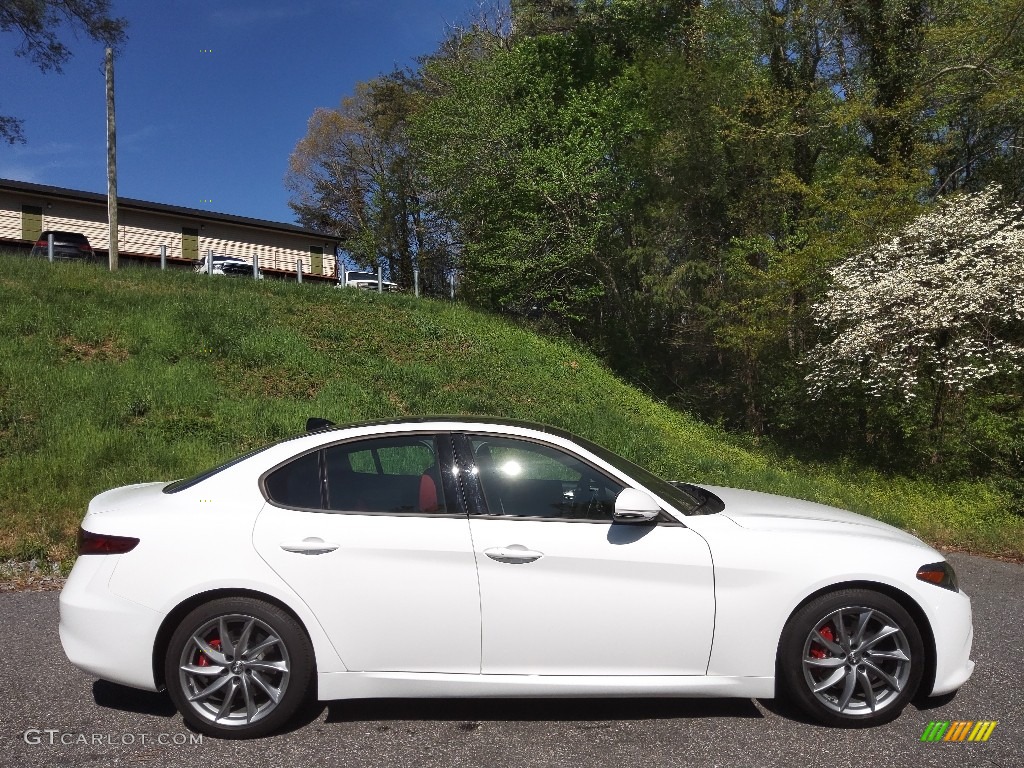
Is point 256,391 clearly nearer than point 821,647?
No

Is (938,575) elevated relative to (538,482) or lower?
lower

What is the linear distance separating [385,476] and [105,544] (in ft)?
4.44

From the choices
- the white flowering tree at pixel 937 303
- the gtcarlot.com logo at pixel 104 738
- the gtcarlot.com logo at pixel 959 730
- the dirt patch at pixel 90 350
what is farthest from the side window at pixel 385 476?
the white flowering tree at pixel 937 303

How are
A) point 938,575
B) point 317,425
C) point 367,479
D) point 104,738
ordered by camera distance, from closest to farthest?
point 104,738, point 938,575, point 367,479, point 317,425

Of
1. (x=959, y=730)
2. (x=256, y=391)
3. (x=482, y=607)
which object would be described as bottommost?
(x=959, y=730)

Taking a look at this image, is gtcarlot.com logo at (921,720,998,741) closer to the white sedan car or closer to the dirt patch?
the white sedan car

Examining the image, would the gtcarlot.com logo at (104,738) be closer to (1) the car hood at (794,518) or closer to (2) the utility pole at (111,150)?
(1) the car hood at (794,518)

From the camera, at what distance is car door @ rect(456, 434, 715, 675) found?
3496mm

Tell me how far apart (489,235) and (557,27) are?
977cm

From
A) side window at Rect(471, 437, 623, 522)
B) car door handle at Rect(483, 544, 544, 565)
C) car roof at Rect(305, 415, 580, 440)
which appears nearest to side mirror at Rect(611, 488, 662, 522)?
side window at Rect(471, 437, 623, 522)

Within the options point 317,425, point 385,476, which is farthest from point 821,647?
point 317,425

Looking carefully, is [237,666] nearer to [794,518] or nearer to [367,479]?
[367,479]

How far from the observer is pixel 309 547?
3533 mm

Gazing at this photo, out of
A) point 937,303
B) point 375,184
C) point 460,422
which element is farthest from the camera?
point 375,184
